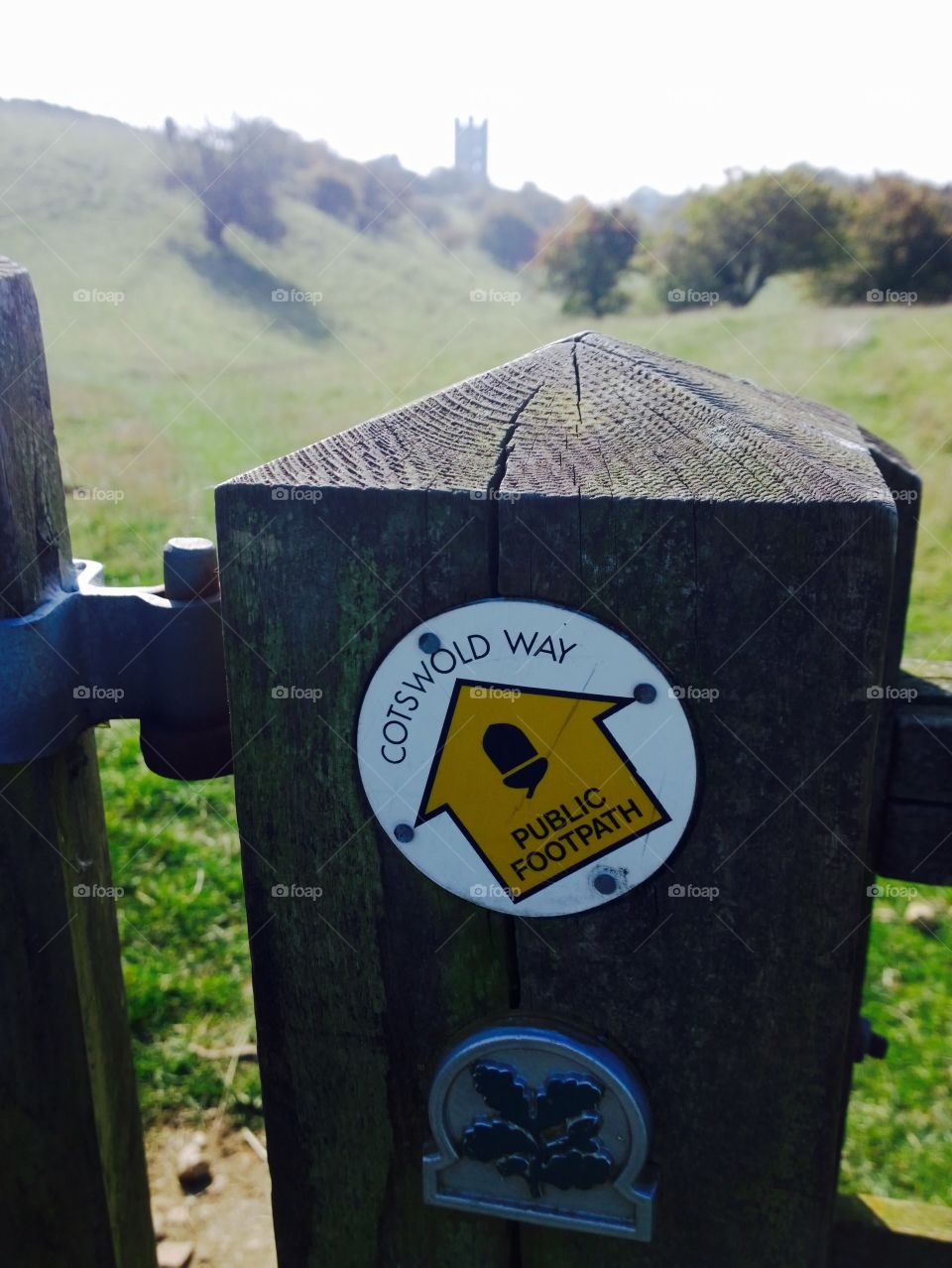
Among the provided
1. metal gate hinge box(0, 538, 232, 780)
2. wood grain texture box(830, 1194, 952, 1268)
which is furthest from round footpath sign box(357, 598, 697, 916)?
wood grain texture box(830, 1194, 952, 1268)

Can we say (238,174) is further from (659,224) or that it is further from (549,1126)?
(549,1126)

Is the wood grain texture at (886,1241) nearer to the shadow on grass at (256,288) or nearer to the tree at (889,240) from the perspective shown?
the shadow on grass at (256,288)

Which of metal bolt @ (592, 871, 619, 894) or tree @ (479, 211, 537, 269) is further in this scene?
tree @ (479, 211, 537, 269)

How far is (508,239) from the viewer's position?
2827cm

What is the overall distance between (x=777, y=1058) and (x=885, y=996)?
2487 mm

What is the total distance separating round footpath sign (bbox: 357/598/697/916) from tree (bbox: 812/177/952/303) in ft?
Answer: 78.9

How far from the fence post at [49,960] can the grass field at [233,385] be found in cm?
30

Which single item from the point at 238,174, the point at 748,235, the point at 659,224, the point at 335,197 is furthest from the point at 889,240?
the point at 238,174

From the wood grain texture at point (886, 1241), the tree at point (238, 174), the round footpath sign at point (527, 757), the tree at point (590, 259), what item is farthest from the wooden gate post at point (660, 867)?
the tree at point (590, 259)

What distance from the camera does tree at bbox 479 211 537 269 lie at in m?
27.1

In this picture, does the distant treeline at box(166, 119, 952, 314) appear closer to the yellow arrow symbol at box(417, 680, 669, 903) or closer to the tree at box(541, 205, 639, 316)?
the tree at box(541, 205, 639, 316)

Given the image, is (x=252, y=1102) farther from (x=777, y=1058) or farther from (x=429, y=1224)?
(x=777, y=1058)

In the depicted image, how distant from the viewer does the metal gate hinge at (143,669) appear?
3.31 ft

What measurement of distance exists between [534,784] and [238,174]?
2195 centimetres
